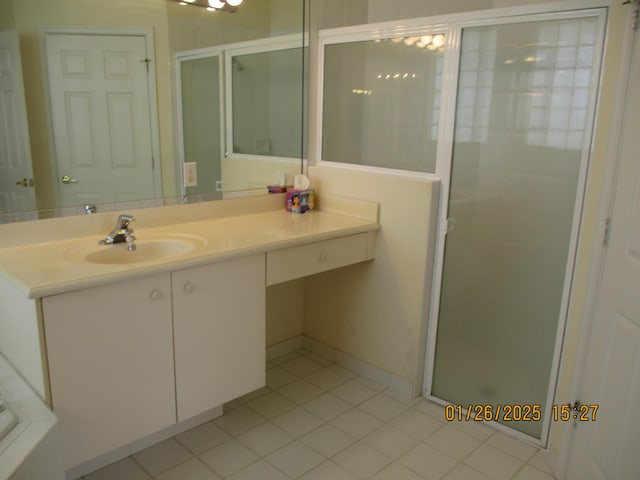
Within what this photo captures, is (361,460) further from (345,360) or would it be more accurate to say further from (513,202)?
(513,202)

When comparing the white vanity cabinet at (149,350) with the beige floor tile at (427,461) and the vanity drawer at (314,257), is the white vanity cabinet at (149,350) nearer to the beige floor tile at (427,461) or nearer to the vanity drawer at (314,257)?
the vanity drawer at (314,257)

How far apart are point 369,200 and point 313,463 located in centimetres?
124

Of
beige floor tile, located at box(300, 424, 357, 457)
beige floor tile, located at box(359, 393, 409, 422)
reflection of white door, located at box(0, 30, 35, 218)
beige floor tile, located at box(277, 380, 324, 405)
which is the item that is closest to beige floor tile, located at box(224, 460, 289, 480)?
beige floor tile, located at box(300, 424, 357, 457)

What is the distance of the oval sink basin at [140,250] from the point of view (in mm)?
1906

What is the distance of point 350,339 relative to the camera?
111 inches

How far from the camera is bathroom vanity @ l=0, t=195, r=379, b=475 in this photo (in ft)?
5.21

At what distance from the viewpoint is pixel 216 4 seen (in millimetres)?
2439

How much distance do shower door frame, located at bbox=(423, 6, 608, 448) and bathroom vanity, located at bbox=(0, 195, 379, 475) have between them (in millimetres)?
459

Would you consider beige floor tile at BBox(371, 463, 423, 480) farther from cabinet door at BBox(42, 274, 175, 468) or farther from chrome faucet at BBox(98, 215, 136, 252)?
chrome faucet at BBox(98, 215, 136, 252)

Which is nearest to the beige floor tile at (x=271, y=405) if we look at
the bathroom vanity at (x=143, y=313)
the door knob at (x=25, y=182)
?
the bathroom vanity at (x=143, y=313)

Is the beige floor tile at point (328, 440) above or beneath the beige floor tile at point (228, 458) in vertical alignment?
above

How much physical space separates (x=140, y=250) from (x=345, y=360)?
1341mm

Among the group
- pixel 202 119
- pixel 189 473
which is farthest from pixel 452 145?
pixel 189 473

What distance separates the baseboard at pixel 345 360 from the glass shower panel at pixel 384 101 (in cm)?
106
